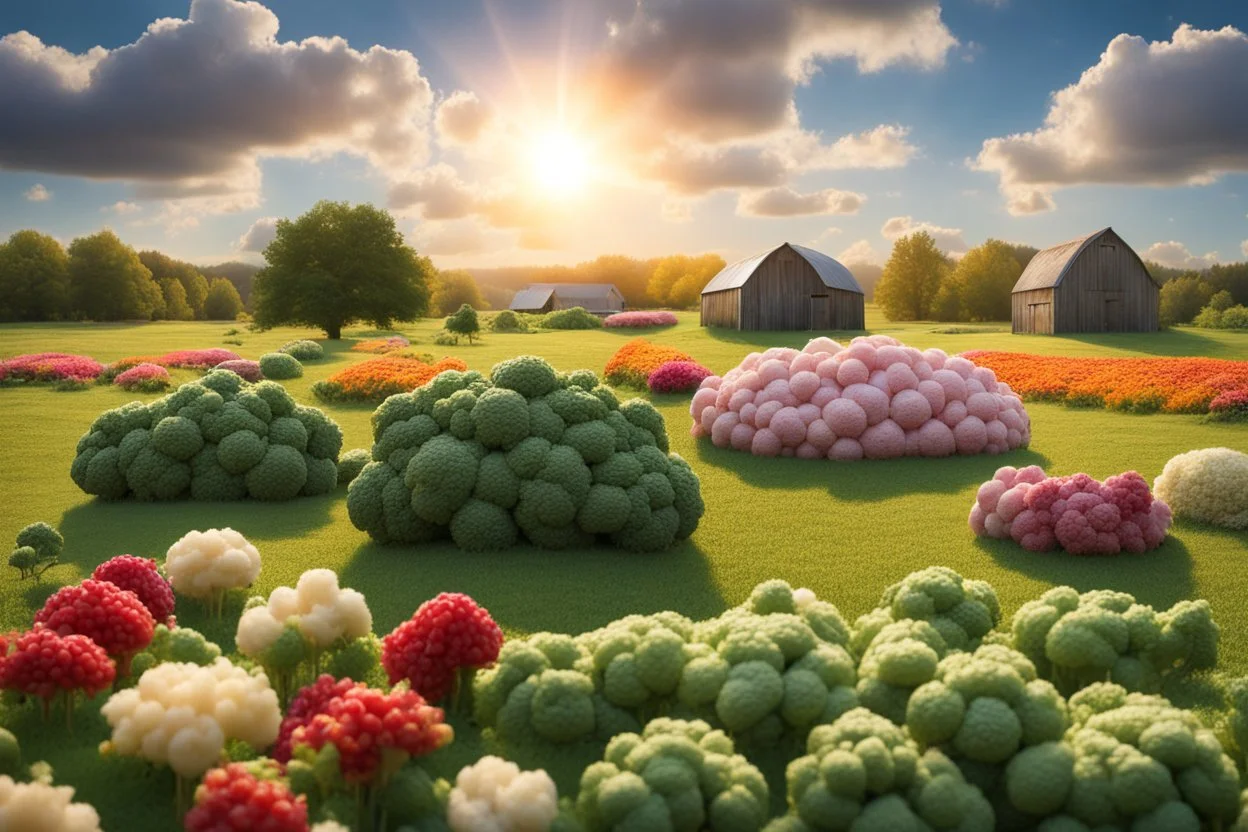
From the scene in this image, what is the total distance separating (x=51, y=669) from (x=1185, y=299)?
77433mm

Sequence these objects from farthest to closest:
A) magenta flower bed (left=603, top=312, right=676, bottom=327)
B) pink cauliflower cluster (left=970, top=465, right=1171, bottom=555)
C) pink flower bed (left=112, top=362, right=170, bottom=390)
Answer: magenta flower bed (left=603, top=312, right=676, bottom=327), pink flower bed (left=112, top=362, right=170, bottom=390), pink cauliflower cluster (left=970, top=465, right=1171, bottom=555)

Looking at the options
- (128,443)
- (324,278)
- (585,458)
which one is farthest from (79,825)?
(324,278)

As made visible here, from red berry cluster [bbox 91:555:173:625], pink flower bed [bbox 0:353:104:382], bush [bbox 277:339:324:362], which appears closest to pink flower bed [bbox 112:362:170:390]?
pink flower bed [bbox 0:353:104:382]

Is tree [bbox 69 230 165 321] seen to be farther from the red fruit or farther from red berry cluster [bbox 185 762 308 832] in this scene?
red berry cluster [bbox 185 762 308 832]

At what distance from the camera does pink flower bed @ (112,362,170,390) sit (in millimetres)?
21797

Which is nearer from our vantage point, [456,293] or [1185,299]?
[1185,299]

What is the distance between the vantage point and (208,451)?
1150 centimetres

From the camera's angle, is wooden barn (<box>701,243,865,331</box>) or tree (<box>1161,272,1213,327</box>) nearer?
wooden barn (<box>701,243,865,331</box>)

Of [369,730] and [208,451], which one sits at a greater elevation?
[208,451]

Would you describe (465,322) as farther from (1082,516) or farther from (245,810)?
(245,810)

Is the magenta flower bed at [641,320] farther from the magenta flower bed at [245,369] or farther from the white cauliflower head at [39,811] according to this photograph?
the white cauliflower head at [39,811]

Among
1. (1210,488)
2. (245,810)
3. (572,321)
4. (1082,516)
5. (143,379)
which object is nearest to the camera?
(245,810)

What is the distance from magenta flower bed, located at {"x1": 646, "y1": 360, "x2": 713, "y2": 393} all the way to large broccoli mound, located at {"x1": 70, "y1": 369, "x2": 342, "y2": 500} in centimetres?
977

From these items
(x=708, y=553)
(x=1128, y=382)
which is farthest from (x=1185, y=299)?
(x=708, y=553)
